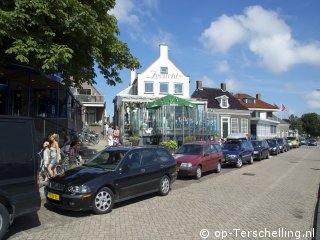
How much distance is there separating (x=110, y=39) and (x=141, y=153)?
492cm

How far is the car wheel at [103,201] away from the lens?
799 centimetres

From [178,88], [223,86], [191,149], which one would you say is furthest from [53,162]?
[223,86]

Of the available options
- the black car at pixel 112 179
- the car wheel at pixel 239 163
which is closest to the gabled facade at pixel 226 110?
the car wheel at pixel 239 163

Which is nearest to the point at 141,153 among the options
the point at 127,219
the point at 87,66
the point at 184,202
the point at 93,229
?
the point at 184,202

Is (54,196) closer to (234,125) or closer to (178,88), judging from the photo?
(178,88)

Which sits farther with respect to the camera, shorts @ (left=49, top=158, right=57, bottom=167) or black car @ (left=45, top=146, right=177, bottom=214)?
shorts @ (left=49, top=158, right=57, bottom=167)

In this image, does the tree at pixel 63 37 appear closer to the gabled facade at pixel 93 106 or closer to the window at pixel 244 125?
the gabled facade at pixel 93 106

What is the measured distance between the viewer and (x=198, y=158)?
48.2ft

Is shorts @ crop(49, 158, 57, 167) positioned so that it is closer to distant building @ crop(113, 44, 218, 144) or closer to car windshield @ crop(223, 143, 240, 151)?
car windshield @ crop(223, 143, 240, 151)

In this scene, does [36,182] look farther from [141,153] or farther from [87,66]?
[87,66]

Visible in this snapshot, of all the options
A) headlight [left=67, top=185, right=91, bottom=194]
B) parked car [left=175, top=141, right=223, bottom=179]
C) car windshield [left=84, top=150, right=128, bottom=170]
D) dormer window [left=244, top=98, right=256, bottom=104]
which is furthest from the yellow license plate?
dormer window [left=244, top=98, right=256, bottom=104]

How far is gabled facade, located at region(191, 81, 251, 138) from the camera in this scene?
4831 centimetres

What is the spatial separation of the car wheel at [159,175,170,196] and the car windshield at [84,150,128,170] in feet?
5.42

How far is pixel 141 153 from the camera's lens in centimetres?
988
